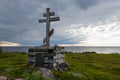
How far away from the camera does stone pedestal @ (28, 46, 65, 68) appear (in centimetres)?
2567

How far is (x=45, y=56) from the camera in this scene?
85.4 ft

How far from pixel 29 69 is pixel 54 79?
4.04 meters

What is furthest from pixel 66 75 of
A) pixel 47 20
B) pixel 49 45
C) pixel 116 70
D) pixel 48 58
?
pixel 116 70

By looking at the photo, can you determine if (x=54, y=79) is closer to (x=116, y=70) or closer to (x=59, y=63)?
(x=59, y=63)

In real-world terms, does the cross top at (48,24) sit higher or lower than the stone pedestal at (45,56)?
higher

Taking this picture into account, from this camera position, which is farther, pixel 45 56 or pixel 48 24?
pixel 48 24

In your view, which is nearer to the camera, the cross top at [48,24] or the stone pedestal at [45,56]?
the stone pedestal at [45,56]

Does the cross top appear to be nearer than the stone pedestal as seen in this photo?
No

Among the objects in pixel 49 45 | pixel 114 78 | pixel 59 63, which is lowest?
pixel 114 78

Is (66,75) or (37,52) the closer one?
(66,75)

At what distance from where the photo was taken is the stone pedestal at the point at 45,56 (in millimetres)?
25672

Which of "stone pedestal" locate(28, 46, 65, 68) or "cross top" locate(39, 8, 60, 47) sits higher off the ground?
"cross top" locate(39, 8, 60, 47)

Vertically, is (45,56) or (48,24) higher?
(48,24)

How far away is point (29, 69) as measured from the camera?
25562 mm
